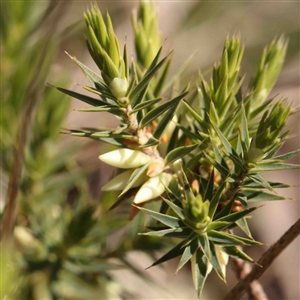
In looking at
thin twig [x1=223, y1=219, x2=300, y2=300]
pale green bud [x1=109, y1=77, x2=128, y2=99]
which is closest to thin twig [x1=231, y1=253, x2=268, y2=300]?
thin twig [x1=223, y1=219, x2=300, y2=300]

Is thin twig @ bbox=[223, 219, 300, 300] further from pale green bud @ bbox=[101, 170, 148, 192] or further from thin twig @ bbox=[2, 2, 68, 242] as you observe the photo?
thin twig @ bbox=[2, 2, 68, 242]

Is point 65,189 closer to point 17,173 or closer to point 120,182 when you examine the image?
point 17,173

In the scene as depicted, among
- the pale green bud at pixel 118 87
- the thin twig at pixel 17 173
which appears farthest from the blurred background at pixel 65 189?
the pale green bud at pixel 118 87

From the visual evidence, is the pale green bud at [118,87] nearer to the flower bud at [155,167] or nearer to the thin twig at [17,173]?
the flower bud at [155,167]

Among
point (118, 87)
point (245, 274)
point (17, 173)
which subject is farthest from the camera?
point (17, 173)

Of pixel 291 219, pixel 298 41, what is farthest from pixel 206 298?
pixel 298 41

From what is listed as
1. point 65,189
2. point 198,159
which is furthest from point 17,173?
point 198,159
